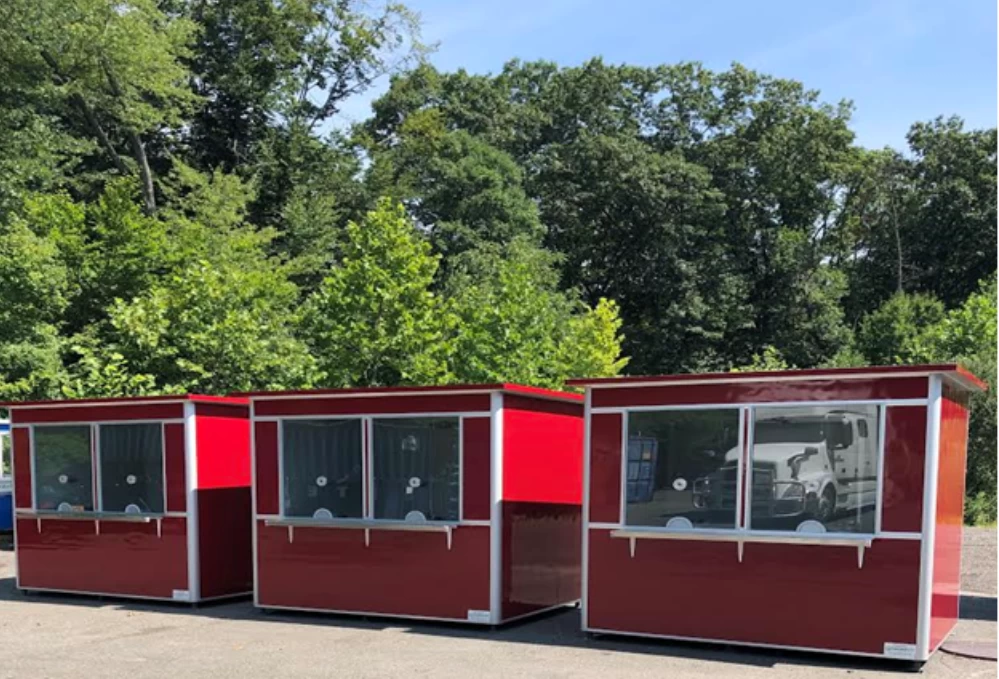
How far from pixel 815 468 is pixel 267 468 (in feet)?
19.7

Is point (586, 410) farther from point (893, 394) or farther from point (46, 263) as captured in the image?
point (46, 263)

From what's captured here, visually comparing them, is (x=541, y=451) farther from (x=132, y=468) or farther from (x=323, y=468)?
(x=132, y=468)

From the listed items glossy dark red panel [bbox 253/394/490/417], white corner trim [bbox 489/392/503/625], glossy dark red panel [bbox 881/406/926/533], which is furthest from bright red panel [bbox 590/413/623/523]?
glossy dark red panel [bbox 881/406/926/533]

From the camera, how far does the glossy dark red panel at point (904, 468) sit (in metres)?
7.83

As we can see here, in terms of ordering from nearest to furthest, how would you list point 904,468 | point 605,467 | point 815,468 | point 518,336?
point 904,468, point 815,468, point 605,467, point 518,336

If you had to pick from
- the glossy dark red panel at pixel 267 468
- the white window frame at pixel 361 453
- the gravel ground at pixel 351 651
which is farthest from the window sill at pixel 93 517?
the white window frame at pixel 361 453

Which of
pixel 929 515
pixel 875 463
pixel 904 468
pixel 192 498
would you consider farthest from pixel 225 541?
pixel 929 515

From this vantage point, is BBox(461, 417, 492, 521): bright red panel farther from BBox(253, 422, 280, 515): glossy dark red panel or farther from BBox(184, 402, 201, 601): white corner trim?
BBox(184, 402, 201, 601): white corner trim

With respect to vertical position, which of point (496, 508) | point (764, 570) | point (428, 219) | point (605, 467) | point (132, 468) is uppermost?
point (428, 219)

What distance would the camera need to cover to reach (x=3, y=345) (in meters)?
19.2

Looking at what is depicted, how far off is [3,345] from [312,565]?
12011 millimetres

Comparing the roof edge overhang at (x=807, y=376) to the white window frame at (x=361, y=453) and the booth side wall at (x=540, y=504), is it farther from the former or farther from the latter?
the white window frame at (x=361, y=453)

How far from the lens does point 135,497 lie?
1173cm

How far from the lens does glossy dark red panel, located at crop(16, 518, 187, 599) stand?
11.4 m
